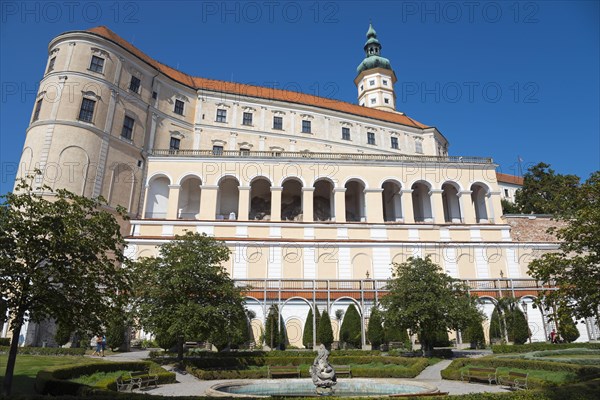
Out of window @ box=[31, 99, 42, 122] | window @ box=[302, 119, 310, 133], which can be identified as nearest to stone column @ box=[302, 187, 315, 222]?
window @ box=[302, 119, 310, 133]

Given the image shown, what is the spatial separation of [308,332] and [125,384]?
14.2m

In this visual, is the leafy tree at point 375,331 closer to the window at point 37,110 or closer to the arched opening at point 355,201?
the arched opening at point 355,201

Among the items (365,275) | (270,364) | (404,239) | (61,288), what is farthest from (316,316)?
(61,288)

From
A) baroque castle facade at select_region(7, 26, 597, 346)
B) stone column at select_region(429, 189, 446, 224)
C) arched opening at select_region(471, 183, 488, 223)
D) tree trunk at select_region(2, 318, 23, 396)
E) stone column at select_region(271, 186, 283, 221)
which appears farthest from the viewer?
arched opening at select_region(471, 183, 488, 223)

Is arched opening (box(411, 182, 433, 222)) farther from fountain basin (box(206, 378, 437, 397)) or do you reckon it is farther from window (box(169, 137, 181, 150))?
fountain basin (box(206, 378, 437, 397))

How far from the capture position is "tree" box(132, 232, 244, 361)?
65.3 feet

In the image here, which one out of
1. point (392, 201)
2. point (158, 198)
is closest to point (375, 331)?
point (392, 201)

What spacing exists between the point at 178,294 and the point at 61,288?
9098 mm

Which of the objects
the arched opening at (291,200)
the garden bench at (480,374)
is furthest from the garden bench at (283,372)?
the arched opening at (291,200)

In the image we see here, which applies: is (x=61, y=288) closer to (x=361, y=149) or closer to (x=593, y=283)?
(x=593, y=283)

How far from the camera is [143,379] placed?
628 inches

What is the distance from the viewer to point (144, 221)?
123 ft

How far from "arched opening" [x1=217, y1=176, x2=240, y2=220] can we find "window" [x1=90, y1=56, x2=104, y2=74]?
16202 mm

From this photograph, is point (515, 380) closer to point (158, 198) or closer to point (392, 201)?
point (392, 201)
